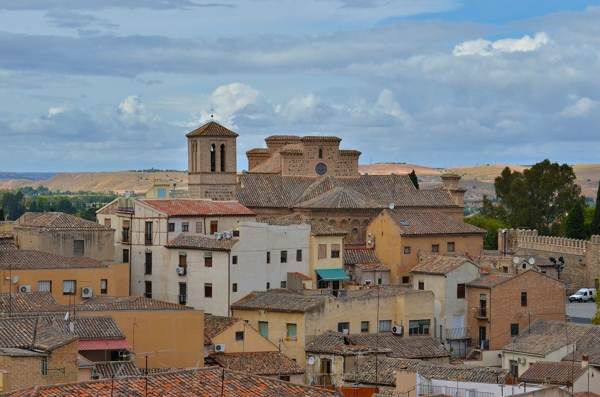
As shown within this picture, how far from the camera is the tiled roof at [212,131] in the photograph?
200ft

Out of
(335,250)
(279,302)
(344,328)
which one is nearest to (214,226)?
(335,250)

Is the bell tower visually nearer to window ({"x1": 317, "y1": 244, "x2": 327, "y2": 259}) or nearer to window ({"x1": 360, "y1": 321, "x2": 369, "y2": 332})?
window ({"x1": 317, "y1": 244, "x2": 327, "y2": 259})

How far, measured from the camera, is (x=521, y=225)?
8850 cm

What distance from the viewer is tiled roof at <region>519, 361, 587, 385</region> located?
125 ft

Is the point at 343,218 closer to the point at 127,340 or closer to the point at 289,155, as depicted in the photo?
the point at 289,155

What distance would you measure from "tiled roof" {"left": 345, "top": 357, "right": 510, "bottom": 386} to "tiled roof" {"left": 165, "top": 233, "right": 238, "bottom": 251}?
9393 mm

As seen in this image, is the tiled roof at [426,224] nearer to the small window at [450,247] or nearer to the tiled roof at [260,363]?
the small window at [450,247]

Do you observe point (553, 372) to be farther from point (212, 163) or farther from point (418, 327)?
point (212, 163)

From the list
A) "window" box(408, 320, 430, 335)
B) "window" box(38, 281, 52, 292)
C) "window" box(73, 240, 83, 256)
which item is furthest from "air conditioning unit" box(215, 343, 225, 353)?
"window" box(73, 240, 83, 256)

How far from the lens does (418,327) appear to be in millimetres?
48625

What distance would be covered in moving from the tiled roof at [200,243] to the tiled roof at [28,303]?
880cm

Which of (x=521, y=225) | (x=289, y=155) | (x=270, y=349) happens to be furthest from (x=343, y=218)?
(x=521, y=225)

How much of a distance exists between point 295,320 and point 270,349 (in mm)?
1507

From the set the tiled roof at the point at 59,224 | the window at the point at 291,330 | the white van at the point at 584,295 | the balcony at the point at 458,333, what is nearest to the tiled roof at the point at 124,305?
the window at the point at 291,330
